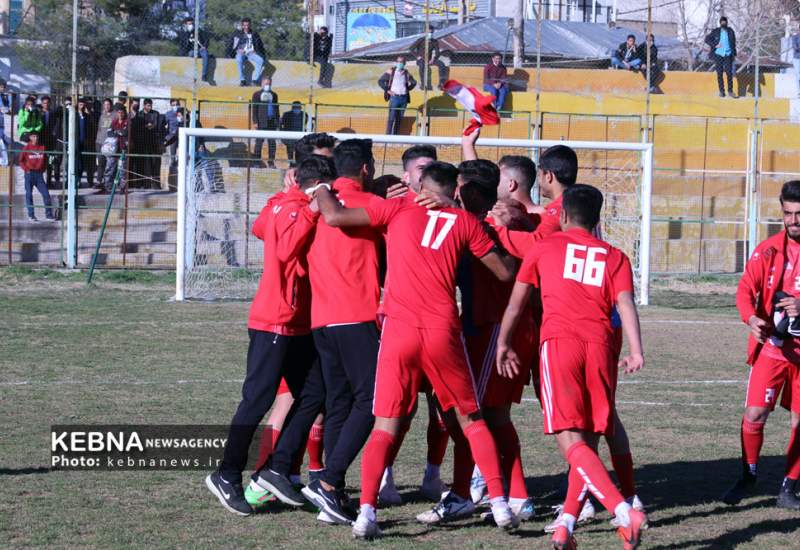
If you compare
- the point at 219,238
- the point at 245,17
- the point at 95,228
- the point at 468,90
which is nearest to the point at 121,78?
the point at 245,17

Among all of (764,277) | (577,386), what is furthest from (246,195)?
(577,386)

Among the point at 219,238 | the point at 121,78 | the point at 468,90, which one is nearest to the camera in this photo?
the point at 468,90

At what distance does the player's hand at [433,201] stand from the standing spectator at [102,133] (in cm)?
1764

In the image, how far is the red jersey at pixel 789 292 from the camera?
23.4ft

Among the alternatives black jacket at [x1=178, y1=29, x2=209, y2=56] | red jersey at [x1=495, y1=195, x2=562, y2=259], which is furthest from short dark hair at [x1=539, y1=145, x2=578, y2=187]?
black jacket at [x1=178, y1=29, x2=209, y2=56]

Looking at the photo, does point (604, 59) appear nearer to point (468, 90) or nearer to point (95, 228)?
point (95, 228)

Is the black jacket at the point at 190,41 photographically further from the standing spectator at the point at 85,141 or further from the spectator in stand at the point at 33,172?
the spectator in stand at the point at 33,172

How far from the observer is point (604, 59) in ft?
110

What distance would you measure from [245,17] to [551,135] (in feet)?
27.5

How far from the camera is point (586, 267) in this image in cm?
594

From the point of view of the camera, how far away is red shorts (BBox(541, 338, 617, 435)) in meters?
5.87

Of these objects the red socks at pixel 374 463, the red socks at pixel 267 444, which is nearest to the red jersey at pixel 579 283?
the red socks at pixel 374 463

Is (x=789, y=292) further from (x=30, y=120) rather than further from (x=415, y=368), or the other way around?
(x=30, y=120)

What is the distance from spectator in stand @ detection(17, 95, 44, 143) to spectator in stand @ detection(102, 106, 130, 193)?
1307 mm
